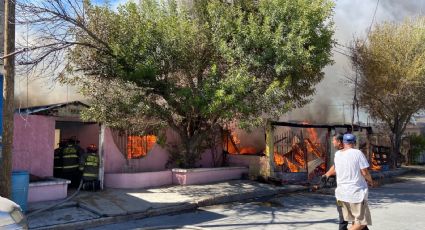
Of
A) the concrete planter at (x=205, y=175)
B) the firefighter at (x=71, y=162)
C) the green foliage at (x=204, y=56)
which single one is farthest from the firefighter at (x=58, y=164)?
the concrete planter at (x=205, y=175)

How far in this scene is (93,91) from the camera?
41.4 ft

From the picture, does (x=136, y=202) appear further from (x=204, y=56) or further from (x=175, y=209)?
(x=204, y=56)

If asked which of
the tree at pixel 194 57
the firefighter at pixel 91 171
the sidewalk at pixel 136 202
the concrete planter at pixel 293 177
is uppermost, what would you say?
the tree at pixel 194 57

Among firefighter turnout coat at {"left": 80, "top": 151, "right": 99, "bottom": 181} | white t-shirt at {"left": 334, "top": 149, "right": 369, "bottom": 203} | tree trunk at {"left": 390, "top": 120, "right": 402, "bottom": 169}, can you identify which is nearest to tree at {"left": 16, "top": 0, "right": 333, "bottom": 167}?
firefighter turnout coat at {"left": 80, "top": 151, "right": 99, "bottom": 181}

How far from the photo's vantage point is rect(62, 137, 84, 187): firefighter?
12.8 meters

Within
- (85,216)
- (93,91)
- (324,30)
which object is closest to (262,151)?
(324,30)

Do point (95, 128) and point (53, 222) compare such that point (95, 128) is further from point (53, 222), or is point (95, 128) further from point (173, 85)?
point (53, 222)

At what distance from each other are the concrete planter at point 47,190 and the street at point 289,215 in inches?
89.5

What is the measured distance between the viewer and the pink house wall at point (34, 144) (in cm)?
1116

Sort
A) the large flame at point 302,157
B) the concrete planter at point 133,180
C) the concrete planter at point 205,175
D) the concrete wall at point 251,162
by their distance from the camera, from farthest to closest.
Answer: the large flame at point 302,157 → the concrete wall at point 251,162 → the concrete planter at point 205,175 → the concrete planter at point 133,180

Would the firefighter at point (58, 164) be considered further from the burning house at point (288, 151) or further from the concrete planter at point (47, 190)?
the burning house at point (288, 151)

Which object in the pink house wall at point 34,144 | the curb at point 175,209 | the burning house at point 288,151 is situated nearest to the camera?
the curb at point 175,209

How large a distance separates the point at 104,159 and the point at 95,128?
89.2 inches

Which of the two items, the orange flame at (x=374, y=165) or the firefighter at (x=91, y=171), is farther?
the orange flame at (x=374, y=165)
